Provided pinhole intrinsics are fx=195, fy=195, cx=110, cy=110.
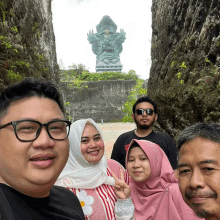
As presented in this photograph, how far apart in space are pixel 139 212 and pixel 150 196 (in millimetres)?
197

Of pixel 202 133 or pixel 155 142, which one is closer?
pixel 202 133

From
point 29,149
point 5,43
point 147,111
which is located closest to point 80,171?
point 29,149

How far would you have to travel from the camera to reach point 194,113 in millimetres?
3861

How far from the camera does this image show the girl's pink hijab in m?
1.79

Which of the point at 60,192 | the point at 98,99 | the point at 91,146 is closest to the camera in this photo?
the point at 60,192

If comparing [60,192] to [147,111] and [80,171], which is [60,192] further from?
[147,111]

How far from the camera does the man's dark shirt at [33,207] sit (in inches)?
32.8

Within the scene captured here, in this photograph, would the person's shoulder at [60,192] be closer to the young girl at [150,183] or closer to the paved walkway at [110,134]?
the young girl at [150,183]

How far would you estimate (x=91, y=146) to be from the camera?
191 cm

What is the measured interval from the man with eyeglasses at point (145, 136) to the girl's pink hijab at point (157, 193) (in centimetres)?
81

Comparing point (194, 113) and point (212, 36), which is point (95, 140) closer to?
point (194, 113)

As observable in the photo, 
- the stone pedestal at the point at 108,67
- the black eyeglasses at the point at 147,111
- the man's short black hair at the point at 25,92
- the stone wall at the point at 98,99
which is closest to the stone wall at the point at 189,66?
the black eyeglasses at the point at 147,111

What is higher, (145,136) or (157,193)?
(145,136)

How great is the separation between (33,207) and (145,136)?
7.79 feet
